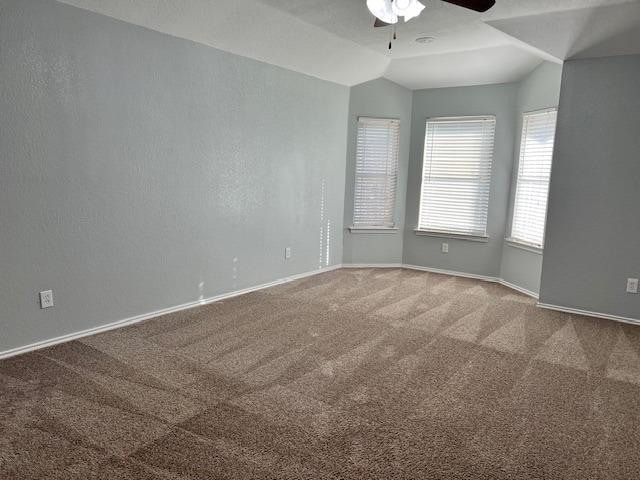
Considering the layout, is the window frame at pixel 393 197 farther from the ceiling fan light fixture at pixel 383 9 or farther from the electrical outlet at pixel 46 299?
the electrical outlet at pixel 46 299

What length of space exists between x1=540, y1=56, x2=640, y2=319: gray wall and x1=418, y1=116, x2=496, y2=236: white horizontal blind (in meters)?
1.27

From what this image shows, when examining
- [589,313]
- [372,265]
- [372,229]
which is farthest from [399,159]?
[589,313]

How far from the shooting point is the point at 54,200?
2.91 metres

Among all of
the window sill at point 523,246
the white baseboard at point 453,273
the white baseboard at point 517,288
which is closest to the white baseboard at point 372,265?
the white baseboard at point 453,273

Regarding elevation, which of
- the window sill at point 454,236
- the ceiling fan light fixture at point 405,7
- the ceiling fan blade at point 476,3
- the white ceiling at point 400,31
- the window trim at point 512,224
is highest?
the white ceiling at point 400,31

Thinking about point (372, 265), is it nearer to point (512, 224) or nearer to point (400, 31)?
point (512, 224)

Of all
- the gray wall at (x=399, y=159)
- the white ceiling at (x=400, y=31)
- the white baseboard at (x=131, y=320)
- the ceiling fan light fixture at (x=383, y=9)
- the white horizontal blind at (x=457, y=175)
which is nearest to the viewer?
the ceiling fan light fixture at (x=383, y=9)

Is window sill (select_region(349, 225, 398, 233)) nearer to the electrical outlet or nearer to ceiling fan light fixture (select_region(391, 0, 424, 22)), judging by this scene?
ceiling fan light fixture (select_region(391, 0, 424, 22))

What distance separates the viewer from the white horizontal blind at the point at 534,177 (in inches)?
178

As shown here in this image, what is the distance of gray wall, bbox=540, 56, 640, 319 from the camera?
12.3ft

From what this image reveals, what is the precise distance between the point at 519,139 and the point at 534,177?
20.3 inches

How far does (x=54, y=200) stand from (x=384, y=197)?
3.88 metres

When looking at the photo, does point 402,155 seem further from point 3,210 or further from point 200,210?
point 3,210

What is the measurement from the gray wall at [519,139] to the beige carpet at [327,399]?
917 mm
